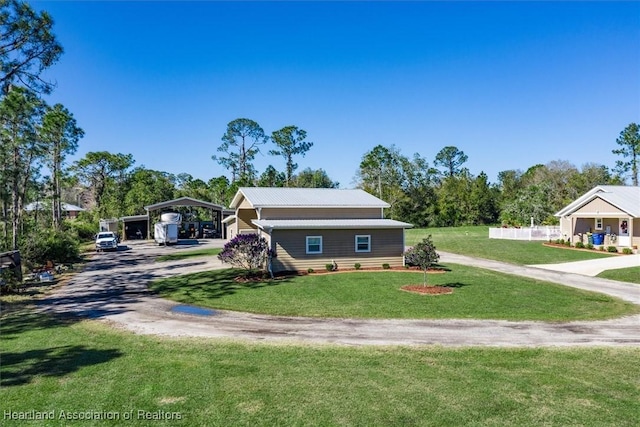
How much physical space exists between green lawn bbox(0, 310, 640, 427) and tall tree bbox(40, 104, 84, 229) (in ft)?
115

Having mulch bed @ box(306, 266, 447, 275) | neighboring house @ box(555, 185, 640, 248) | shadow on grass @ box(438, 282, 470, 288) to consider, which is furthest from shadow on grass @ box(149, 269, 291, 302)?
neighboring house @ box(555, 185, 640, 248)

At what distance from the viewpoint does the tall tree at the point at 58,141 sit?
132ft

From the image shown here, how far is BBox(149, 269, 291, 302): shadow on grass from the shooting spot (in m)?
18.8

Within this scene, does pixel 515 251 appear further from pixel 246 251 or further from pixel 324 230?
pixel 246 251

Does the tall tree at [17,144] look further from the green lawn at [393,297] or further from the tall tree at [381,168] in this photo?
the tall tree at [381,168]

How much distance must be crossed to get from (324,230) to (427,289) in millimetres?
8128

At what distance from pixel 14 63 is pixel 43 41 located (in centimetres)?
163

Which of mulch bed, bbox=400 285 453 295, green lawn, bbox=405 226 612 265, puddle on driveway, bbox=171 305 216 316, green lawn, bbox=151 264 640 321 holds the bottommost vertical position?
puddle on driveway, bbox=171 305 216 316

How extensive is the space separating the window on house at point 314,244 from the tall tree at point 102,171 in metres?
50.8

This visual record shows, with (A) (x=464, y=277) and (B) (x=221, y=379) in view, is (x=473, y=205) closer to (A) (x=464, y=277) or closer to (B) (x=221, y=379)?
(A) (x=464, y=277)

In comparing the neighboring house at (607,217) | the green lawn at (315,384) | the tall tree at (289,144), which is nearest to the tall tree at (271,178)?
the tall tree at (289,144)

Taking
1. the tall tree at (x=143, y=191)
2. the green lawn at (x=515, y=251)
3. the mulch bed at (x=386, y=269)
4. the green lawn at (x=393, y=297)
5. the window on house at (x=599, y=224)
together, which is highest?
the tall tree at (x=143, y=191)

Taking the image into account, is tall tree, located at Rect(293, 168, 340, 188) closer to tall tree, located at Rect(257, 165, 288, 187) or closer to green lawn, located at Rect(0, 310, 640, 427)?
tall tree, located at Rect(257, 165, 288, 187)

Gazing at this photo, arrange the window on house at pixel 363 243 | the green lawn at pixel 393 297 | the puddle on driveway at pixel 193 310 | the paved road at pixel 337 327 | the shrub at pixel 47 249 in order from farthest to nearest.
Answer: the shrub at pixel 47 249
the window on house at pixel 363 243
the puddle on driveway at pixel 193 310
the green lawn at pixel 393 297
the paved road at pixel 337 327
